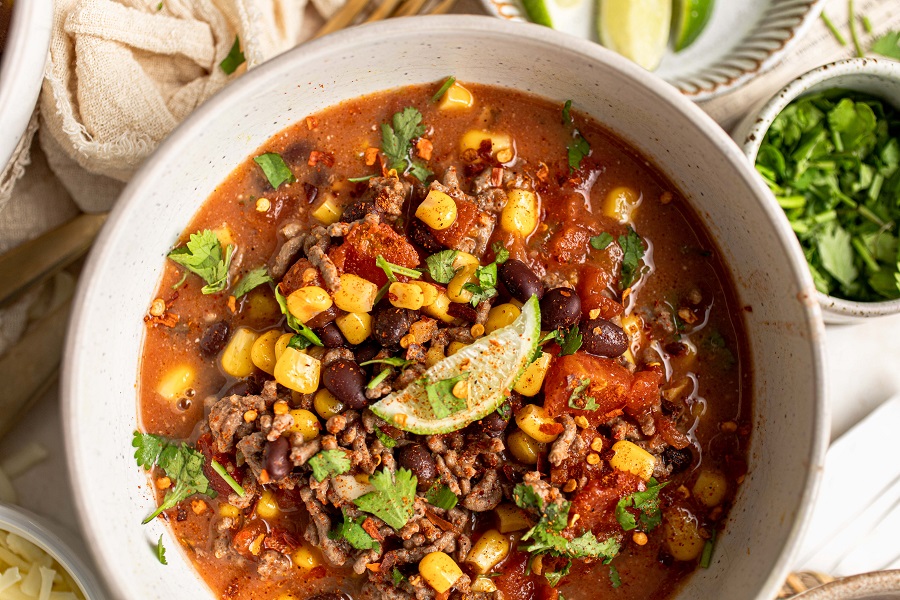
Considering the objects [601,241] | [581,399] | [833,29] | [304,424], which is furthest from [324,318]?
[833,29]

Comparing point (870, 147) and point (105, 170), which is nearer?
point (105, 170)

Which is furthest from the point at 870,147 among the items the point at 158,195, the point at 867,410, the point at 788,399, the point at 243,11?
the point at 158,195

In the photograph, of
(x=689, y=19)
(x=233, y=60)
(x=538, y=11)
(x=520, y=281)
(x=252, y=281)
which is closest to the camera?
(x=520, y=281)

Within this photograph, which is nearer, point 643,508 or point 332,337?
point 332,337

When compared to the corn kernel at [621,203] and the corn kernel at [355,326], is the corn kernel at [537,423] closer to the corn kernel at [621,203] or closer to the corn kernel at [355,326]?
the corn kernel at [355,326]

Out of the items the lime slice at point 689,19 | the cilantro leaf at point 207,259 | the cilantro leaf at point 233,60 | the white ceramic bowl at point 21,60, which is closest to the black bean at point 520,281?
the cilantro leaf at point 207,259

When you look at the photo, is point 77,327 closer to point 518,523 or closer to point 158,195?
point 158,195

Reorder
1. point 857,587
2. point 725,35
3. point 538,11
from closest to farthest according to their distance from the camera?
point 857,587, point 538,11, point 725,35

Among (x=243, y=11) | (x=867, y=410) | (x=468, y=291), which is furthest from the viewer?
(x=867, y=410)

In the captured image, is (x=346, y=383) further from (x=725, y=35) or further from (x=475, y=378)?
(x=725, y=35)
